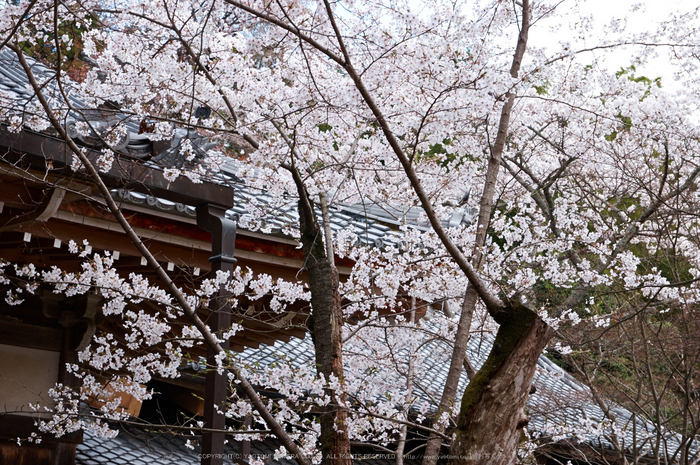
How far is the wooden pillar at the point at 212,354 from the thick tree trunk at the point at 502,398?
1239 mm

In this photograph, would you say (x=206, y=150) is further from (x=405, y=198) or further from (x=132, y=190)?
(x=405, y=198)

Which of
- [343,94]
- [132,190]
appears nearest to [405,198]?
[343,94]

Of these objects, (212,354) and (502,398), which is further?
(212,354)

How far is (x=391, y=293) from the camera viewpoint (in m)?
4.30

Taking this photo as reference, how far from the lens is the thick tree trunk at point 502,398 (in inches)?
89.7


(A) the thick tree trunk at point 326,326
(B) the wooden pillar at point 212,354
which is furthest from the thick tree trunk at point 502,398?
(B) the wooden pillar at point 212,354

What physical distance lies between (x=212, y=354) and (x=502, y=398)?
1.43 meters

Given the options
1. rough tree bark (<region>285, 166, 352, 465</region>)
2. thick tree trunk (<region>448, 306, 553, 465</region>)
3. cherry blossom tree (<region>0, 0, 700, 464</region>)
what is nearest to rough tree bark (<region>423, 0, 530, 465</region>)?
cherry blossom tree (<region>0, 0, 700, 464</region>)

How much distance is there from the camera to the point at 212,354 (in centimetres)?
298

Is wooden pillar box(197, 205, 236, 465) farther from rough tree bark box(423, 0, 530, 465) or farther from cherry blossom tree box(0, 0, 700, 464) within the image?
rough tree bark box(423, 0, 530, 465)

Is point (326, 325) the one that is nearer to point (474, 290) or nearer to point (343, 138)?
point (474, 290)

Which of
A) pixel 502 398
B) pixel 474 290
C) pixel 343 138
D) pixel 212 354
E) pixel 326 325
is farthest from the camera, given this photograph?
pixel 343 138

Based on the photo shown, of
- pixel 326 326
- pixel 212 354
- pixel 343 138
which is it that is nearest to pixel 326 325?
pixel 326 326

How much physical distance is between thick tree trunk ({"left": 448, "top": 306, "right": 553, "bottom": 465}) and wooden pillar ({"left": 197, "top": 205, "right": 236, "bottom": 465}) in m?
1.24
